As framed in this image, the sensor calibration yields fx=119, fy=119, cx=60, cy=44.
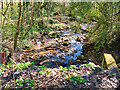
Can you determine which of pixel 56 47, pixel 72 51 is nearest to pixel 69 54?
pixel 72 51

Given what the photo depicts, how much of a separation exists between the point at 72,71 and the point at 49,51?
114 inches

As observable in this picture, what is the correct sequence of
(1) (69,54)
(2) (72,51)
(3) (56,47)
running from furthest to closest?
(3) (56,47), (2) (72,51), (1) (69,54)

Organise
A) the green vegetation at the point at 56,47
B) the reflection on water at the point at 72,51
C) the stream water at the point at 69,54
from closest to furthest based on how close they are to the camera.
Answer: the green vegetation at the point at 56,47 → the stream water at the point at 69,54 → the reflection on water at the point at 72,51

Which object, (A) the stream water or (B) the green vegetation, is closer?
(B) the green vegetation

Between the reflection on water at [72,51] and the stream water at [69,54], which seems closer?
the stream water at [69,54]

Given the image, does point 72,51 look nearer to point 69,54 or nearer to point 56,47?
point 69,54

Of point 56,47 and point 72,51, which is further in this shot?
point 56,47

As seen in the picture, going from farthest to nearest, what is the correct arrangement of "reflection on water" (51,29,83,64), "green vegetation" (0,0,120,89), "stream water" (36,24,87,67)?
1. "reflection on water" (51,29,83,64)
2. "stream water" (36,24,87,67)
3. "green vegetation" (0,0,120,89)

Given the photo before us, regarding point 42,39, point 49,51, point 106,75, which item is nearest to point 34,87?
point 106,75

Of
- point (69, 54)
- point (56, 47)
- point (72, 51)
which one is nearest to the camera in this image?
point (69, 54)

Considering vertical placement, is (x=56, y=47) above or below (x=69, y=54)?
above

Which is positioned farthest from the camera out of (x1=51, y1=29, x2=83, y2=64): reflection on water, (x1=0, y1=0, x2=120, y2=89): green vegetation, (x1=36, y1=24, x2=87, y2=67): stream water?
(x1=51, y1=29, x2=83, y2=64): reflection on water

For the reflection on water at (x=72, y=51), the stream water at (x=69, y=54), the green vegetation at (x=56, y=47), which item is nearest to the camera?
the green vegetation at (x=56, y=47)

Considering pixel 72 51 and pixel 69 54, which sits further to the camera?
pixel 72 51
